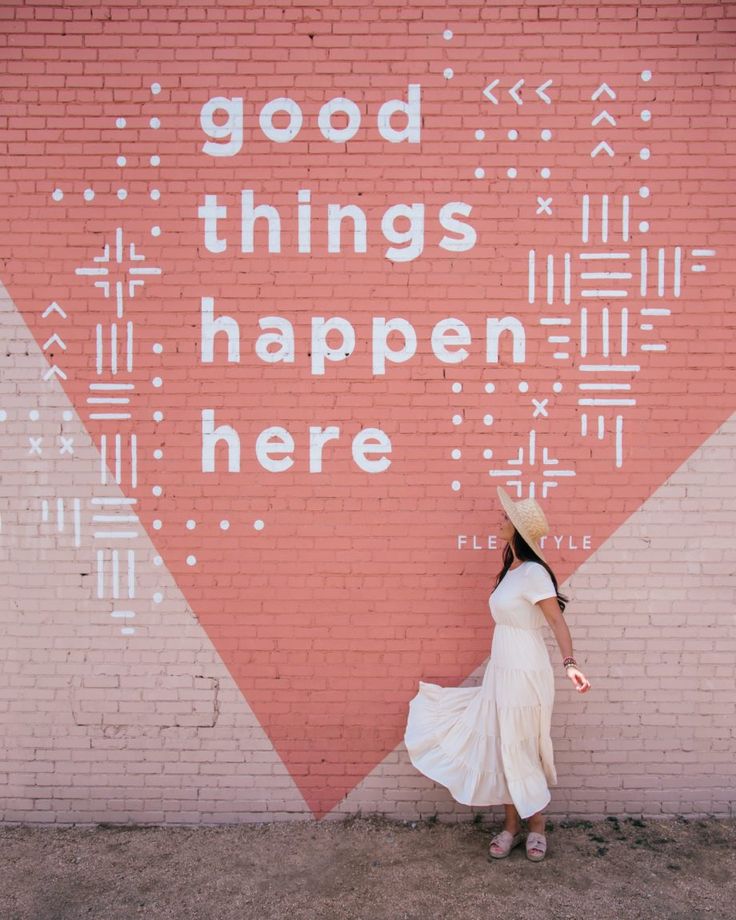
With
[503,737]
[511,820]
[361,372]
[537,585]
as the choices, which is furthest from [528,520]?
[511,820]

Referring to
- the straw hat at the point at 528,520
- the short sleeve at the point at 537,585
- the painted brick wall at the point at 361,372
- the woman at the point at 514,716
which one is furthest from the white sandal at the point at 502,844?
the straw hat at the point at 528,520

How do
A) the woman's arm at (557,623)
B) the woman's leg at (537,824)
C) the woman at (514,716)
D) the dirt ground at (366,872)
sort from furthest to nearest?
the woman's leg at (537,824)
the woman at (514,716)
the woman's arm at (557,623)
the dirt ground at (366,872)

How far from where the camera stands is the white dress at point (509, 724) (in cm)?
386

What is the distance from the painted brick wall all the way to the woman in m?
0.39

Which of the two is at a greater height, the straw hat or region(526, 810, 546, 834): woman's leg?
the straw hat

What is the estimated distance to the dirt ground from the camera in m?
3.59

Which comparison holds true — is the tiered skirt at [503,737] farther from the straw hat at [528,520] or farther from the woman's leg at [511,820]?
the straw hat at [528,520]

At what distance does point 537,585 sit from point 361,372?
5.07 ft

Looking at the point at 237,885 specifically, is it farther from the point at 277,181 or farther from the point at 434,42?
the point at 434,42

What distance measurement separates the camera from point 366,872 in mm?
3877

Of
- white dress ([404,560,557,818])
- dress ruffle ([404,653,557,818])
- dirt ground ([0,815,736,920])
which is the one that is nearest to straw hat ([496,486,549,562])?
white dress ([404,560,557,818])

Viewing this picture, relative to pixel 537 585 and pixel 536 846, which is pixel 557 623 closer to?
pixel 537 585

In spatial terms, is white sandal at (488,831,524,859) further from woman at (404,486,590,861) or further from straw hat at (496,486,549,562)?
straw hat at (496,486,549,562)

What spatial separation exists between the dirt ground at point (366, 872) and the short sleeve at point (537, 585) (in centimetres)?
140
